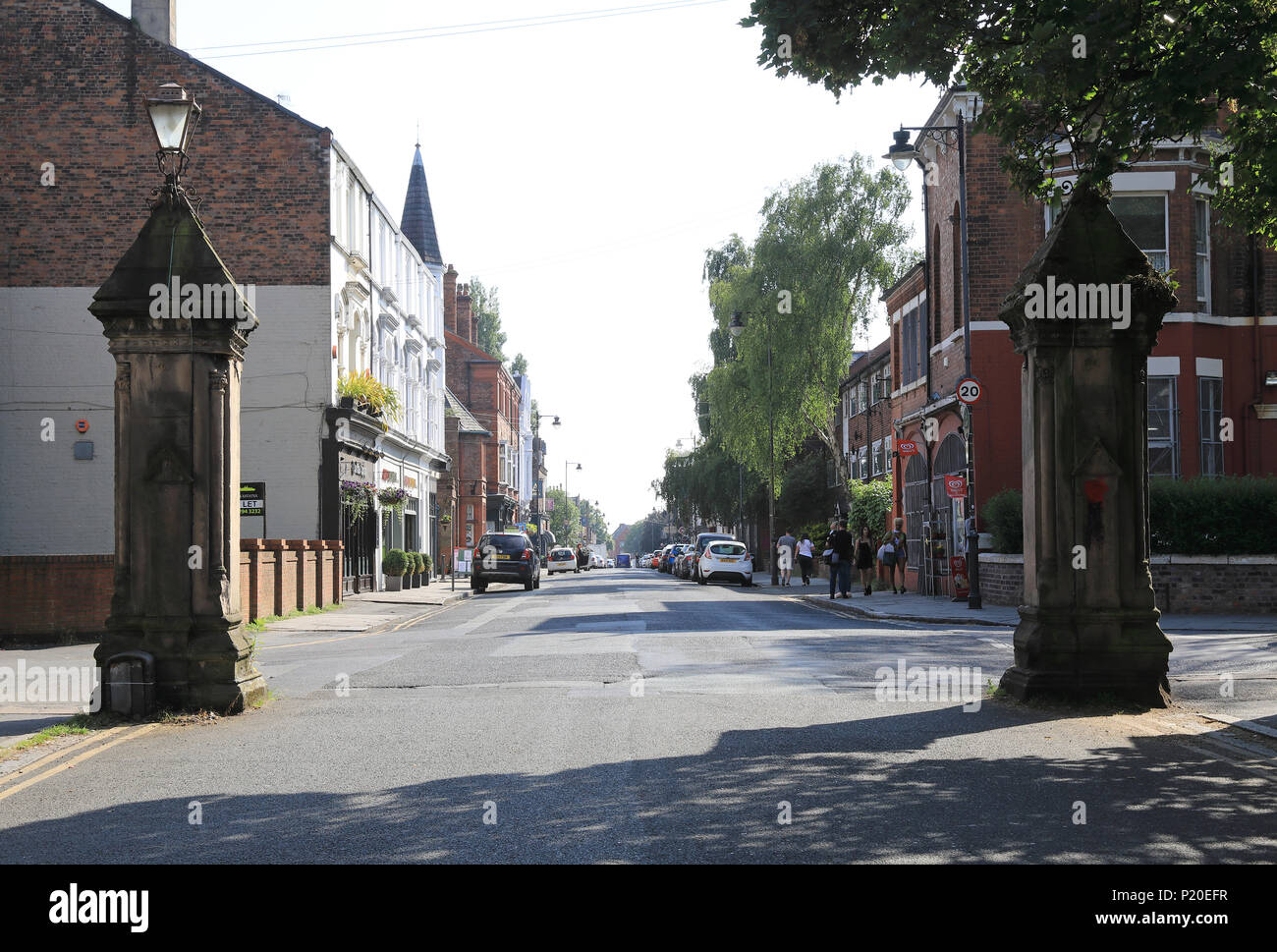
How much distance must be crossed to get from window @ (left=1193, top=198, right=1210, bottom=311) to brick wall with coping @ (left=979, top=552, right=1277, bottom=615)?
7.17 m

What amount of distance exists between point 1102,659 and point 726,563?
34.1 meters

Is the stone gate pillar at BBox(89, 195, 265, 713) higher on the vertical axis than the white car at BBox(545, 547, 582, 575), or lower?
higher

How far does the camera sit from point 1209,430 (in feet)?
86.5

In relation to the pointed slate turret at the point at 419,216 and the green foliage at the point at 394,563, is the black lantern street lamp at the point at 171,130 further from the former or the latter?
the pointed slate turret at the point at 419,216

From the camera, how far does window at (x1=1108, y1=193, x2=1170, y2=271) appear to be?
26.5 metres

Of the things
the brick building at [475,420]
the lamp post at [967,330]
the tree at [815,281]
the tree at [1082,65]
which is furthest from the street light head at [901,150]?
the brick building at [475,420]

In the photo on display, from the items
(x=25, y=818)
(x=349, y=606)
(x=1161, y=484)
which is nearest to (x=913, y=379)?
(x=1161, y=484)

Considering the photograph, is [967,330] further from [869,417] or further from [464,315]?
[464,315]

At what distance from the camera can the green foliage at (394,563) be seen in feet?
125

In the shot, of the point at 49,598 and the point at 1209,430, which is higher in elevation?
the point at 1209,430

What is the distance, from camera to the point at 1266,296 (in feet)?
86.8

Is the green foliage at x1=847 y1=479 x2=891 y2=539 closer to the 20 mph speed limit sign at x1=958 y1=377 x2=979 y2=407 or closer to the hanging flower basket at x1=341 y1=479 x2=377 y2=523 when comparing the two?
the 20 mph speed limit sign at x1=958 y1=377 x2=979 y2=407

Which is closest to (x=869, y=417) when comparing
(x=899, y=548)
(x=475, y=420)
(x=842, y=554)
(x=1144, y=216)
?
(x=899, y=548)

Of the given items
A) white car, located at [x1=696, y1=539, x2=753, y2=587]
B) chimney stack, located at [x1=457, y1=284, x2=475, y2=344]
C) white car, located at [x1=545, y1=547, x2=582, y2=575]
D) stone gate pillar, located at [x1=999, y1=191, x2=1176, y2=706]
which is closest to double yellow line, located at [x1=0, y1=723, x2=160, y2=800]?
stone gate pillar, located at [x1=999, y1=191, x2=1176, y2=706]
